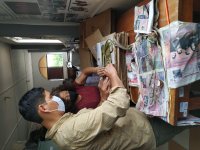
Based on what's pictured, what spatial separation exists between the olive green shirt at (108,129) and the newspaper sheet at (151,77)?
0.38 ft

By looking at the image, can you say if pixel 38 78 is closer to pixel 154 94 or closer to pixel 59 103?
pixel 59 103

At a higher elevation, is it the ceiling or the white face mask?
the ceiling

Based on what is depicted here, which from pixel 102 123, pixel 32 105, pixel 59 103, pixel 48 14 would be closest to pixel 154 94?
pixel 102 123

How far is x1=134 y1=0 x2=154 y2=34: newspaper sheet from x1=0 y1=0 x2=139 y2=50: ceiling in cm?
41

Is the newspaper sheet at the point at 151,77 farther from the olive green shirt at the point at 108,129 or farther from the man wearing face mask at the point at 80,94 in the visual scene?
the man wearing face mask at the point at 80,94

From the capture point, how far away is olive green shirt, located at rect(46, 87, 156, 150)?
89cm

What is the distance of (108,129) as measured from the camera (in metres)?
0.91

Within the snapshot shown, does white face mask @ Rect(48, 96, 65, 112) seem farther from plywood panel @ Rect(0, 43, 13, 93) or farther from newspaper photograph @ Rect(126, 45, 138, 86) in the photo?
plywood panel @ Rect(0, 43, 13, 93)

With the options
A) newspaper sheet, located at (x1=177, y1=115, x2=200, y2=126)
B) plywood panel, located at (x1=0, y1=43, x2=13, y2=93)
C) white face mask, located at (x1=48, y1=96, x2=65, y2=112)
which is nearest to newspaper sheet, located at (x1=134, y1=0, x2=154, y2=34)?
newspaper sheet, located at (x1=177, y1=115, x2=200, y2=126)

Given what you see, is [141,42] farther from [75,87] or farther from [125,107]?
[75,87]

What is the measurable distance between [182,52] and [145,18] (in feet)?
0.91

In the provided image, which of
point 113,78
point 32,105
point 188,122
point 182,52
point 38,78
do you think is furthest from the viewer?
point 38,78

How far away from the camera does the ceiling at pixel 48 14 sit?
138cm

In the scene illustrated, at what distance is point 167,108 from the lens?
0.89 metres
